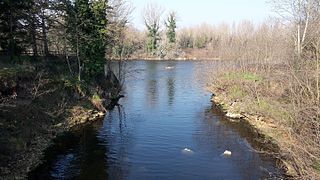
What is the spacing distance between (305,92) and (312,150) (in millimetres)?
4400

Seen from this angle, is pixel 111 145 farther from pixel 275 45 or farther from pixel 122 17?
pixel 122 17

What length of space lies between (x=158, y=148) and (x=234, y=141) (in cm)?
622

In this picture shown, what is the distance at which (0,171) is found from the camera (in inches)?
808

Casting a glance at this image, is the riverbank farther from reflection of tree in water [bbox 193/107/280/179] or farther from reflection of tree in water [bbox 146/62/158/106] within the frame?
reflection of tree in water [bbox 193/107/280/179]

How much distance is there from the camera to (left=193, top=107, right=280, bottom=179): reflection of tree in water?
930 inches

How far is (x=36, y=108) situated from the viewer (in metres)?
31.2

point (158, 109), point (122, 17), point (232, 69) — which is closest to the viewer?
point (158, 109)

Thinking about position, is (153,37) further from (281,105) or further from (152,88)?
(281,105)

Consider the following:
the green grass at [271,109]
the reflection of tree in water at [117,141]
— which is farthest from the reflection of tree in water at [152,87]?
the green grass at [271,109]

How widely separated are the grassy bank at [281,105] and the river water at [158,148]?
1.66 meters

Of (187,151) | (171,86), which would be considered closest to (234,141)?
(187,151)

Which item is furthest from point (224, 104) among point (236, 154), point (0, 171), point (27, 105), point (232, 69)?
point (0, 171)

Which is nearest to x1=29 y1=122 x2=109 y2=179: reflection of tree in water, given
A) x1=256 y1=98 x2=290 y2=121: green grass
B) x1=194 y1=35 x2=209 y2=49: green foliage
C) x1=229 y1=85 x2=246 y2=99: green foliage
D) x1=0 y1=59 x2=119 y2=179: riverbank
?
x1=0 y1=59 x2=119 y2=179: riverbank

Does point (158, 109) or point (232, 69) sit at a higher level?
point (232, 69)
